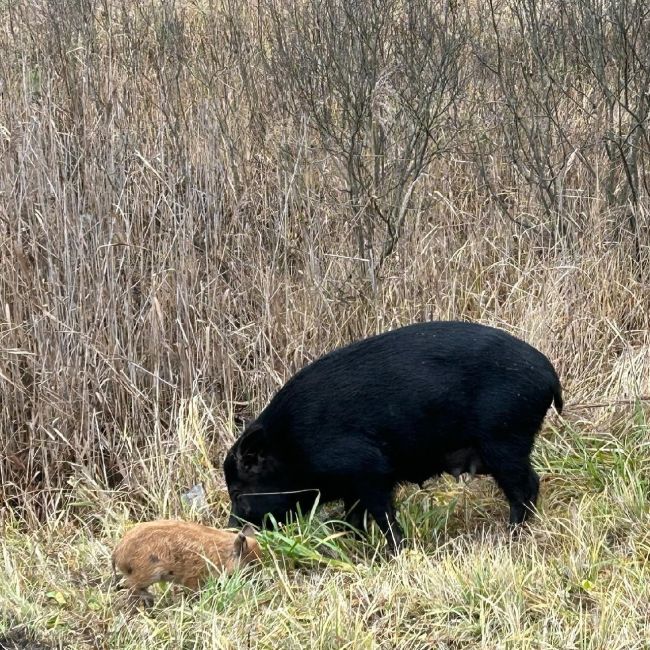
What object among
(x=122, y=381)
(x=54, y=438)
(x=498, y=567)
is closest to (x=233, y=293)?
(x=122, y=381)

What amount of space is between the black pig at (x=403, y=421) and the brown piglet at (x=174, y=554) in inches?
20.3

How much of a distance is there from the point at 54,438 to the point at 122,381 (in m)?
0.49

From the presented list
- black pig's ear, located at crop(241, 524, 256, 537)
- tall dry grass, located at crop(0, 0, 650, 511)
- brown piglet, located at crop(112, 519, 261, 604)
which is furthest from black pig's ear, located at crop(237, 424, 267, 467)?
tall dry grass, located at crop(0, 0, 650, 511)

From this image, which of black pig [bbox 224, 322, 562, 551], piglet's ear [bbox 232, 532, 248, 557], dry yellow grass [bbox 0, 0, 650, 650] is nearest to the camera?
dry yellow grass [bbox 0, 0, 650, 650]

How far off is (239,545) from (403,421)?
0.96 m

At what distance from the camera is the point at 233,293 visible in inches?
267

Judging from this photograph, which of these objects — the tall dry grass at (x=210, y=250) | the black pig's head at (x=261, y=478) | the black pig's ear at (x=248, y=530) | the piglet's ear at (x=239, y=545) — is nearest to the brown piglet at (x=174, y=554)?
the piglet's ear at (x=239, y=545)

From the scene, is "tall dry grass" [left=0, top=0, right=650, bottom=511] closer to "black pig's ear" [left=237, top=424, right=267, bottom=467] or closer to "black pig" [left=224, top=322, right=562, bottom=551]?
"black pig's ear" [left=237, top=424, right=267, bottom=467]

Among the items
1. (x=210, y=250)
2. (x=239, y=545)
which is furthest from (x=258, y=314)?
(x=239, y=545)

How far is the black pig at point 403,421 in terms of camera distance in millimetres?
5062

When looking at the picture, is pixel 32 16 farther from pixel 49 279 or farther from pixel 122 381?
pixel 122 381

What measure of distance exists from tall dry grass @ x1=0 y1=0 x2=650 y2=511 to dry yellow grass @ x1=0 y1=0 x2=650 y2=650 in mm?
21

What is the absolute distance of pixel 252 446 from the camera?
5238mm

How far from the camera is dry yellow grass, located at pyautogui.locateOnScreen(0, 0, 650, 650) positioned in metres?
4.60
